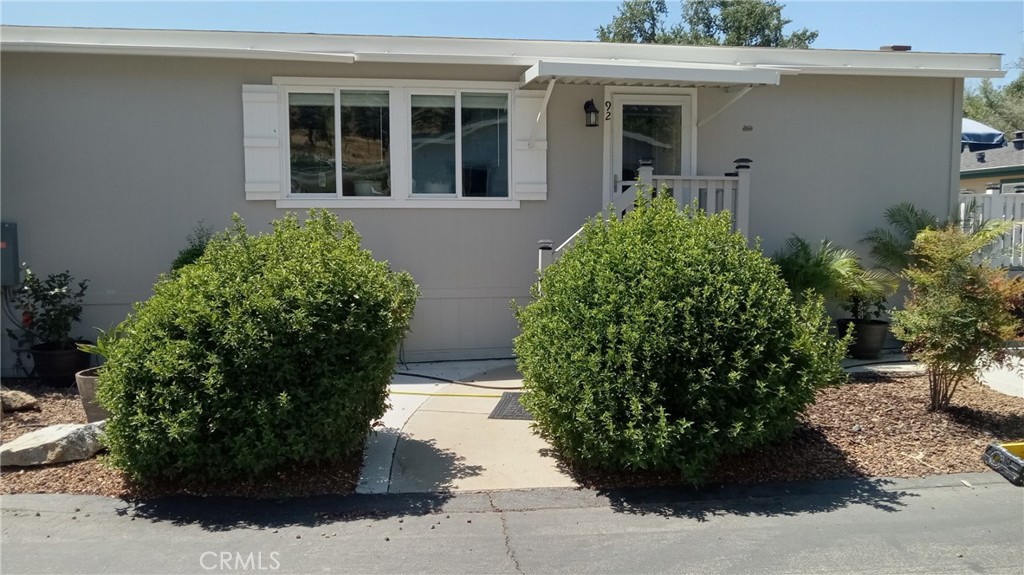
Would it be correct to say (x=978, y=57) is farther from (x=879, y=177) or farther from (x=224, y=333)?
(x=224, y=333)

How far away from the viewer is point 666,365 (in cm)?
461

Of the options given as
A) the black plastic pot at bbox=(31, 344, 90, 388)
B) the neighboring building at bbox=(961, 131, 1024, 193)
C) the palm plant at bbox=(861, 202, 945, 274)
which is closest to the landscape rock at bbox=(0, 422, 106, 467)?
the black plastic pot at bbox=(31, 344, 90, 388)

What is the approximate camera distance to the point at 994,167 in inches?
631

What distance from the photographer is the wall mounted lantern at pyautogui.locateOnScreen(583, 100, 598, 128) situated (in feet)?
27.6

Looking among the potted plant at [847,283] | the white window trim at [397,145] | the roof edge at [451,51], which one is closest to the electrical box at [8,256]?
the roof edge at [451,51]

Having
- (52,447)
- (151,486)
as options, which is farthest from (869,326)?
(52,447)

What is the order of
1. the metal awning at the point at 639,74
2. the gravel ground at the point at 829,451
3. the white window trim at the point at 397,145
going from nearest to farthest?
the gravel ground at the point at 829,451 → the metal awning at the point at 639,74 → the white window trim at the point at 397,145

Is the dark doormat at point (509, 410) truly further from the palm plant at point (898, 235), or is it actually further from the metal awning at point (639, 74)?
the palm plant at point (898, 235)

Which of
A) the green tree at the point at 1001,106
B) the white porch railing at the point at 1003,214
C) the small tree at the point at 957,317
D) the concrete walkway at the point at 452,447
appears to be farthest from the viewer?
the green tree at the point at 1001,106

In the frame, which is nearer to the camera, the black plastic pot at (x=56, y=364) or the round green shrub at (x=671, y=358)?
the round green shrub at (x=671, y=358)

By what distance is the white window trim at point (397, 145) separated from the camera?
26.2 feet

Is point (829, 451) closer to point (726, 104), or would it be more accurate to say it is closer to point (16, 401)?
point (726, 104)

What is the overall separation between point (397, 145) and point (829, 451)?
205 inches

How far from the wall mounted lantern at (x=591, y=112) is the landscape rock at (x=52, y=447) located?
18.5 feet
